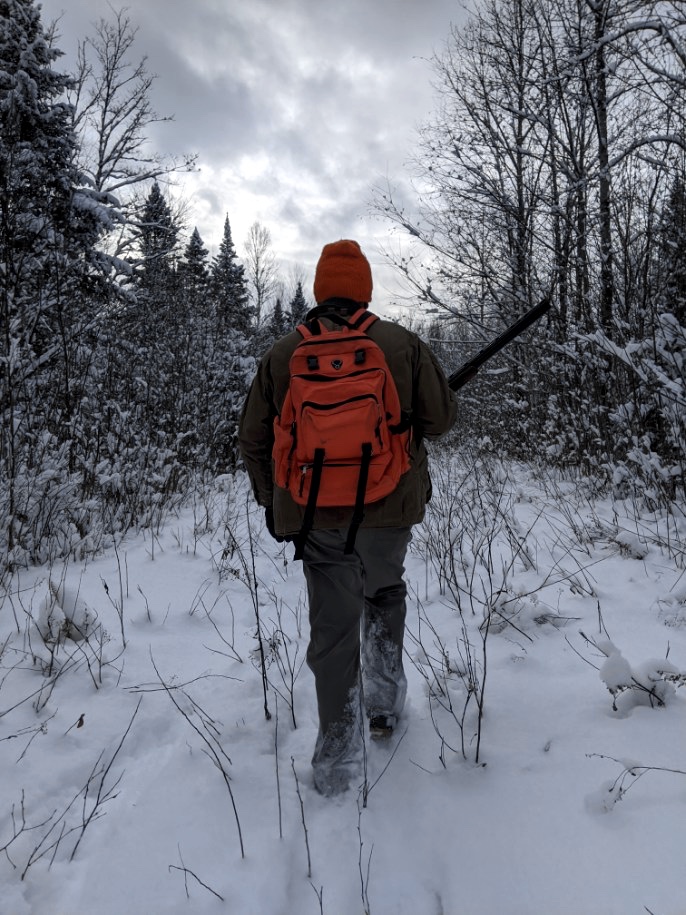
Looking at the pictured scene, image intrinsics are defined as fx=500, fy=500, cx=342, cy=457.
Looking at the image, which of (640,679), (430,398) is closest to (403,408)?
(430,398)

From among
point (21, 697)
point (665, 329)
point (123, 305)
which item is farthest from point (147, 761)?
point (123, 305)

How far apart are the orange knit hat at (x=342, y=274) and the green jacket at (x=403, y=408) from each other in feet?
0.61

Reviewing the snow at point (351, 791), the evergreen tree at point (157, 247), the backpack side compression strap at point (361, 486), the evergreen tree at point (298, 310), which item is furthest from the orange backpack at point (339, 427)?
the evergreen tree at point (298, 310)

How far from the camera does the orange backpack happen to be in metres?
1.66

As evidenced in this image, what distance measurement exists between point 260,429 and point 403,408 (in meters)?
0.57

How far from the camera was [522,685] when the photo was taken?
2.32 m

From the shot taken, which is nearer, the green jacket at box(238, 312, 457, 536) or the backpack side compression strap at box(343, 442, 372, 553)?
the backpack side compression strap at box(343, 442, 372, 553)

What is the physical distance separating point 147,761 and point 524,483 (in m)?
6.99

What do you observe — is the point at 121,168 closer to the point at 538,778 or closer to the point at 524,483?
the point at 524,483

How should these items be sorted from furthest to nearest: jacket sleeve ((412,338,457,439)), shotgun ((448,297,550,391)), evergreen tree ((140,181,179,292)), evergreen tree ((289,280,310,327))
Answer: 1. evergreen tree ((289,280,310,327))
2. evergreen tree ((140,181,179,292))
3. shotgun ((448,297,550,391))
4. jacket sleeve ((412,338,457,439))

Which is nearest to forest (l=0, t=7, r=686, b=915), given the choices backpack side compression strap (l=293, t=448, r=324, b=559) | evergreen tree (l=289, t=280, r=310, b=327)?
backpack side compression strap (l=293, t=448, r=324, b=559)

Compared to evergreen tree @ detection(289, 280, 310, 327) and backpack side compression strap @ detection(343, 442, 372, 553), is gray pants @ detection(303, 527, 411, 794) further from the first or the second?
evergreen tree @ detection(289, 280, 310, 327)

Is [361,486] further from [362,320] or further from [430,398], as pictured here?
[362,320]

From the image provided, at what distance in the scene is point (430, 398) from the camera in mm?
1927
